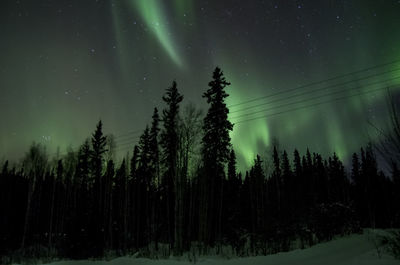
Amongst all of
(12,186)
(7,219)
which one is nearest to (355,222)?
(7,219)

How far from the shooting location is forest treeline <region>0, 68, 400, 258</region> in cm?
1669

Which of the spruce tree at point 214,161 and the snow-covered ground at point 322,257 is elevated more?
the spruce tree at point 214,161

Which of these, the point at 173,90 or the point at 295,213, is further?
the point at 173,90

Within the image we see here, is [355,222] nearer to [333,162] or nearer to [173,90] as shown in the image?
[173,90]

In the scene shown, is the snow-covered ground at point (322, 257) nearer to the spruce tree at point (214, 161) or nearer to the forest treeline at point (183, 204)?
the forest treeline at point (183, 204)

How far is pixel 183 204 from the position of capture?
20.0 metres

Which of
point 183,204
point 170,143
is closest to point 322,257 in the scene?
point 183,204

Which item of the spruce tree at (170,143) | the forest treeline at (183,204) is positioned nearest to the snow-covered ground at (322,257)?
the forest treeline at (183,204)

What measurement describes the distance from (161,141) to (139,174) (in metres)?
8.58

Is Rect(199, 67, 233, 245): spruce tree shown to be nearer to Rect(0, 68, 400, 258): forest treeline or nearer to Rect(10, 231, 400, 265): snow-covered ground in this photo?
Rect(0, 68, 400, 258): forest treeline

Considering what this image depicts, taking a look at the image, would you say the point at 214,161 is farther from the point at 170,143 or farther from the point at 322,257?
the point at 322,257

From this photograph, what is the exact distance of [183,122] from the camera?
21062mm

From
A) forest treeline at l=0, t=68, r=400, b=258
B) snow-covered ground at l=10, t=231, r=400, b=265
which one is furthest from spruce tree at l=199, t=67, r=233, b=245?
snow-covered ground at l=10, t=231, r=400, b=265

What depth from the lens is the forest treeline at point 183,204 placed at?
16.7 m
